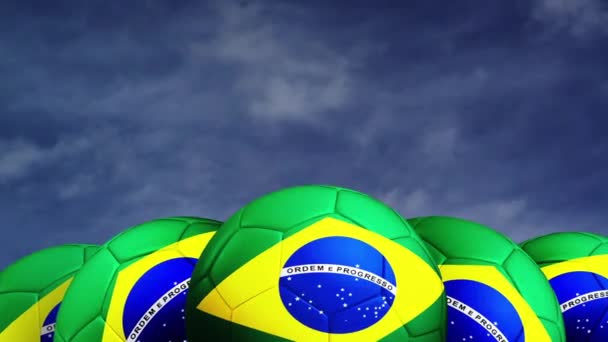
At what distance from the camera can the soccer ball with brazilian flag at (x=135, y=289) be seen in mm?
6569

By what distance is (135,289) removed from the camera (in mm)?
6723

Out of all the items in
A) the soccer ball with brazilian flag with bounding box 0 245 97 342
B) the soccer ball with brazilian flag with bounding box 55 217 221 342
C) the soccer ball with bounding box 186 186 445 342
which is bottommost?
the soccer ball with bounding box 186 186 445 342

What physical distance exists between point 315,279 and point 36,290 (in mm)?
4104

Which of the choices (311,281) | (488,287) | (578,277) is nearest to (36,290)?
(311,281)

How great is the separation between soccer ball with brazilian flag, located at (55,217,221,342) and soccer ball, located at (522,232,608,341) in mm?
3923

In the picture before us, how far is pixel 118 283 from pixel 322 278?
7.23 ft

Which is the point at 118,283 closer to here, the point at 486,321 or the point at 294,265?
the point at 294,265

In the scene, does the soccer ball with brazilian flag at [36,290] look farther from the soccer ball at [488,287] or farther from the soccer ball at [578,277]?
the soccer ball at [578,277]

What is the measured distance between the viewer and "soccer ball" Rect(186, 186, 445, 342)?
5.30 metres

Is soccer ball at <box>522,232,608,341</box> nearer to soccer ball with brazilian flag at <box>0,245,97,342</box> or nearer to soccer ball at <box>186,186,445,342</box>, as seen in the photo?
soccer ball at <box>186,186,445,342</box>

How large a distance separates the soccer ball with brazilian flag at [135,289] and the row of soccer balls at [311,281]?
0.03 feet

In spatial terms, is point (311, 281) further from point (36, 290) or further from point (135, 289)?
point (36, 290)

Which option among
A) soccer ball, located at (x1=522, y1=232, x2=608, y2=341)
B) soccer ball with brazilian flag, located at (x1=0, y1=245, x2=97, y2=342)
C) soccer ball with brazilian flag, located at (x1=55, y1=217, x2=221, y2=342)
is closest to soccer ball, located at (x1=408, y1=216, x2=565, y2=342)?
soccer ball, located at (x1=522, y1=232, x2=608, y2=341)

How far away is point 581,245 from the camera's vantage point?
30.2 feet
